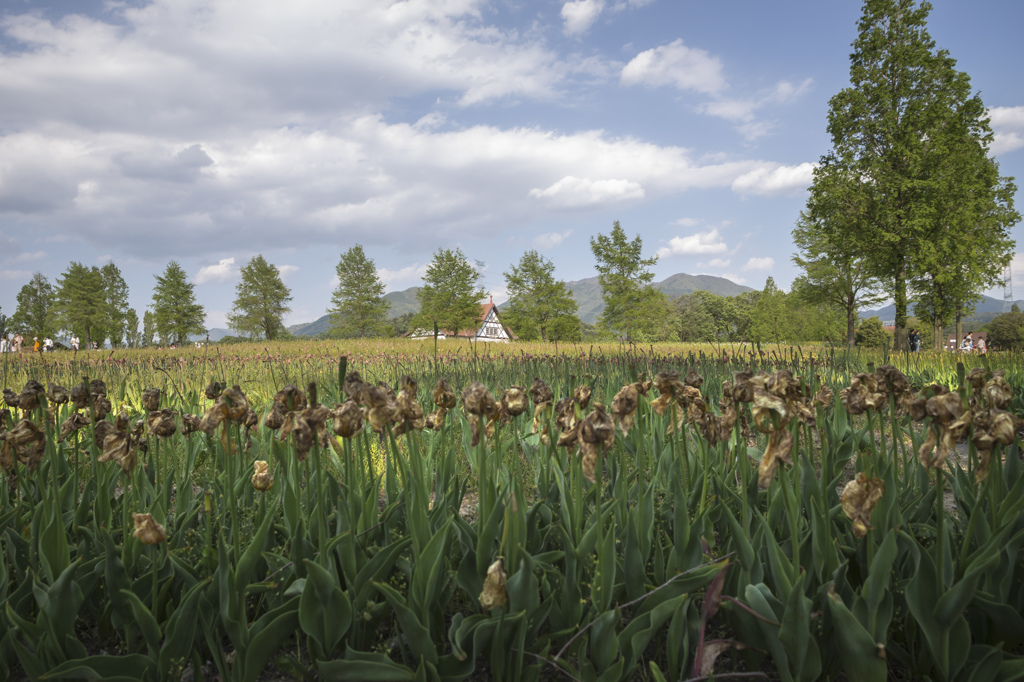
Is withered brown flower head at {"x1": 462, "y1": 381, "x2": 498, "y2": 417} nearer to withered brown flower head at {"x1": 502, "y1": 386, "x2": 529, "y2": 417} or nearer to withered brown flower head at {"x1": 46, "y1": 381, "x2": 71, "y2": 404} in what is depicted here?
withered brown flower head at {"x1": 502, "y1": 386, "x2": 529, "y2": 417}

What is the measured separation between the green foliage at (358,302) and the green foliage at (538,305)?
13.6 metres

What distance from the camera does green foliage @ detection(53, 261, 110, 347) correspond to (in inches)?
1944

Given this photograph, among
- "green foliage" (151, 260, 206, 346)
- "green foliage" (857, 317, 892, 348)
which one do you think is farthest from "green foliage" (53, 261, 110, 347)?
"green foliage" (857, 317, 892, 348)

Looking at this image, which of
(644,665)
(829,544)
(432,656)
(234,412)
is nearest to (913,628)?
(829,544)

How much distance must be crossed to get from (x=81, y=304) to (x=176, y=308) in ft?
26.9

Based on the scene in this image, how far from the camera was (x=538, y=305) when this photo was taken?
46.3 m

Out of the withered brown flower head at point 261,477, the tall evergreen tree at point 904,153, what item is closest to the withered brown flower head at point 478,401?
the withered brown flower head at point 261,477

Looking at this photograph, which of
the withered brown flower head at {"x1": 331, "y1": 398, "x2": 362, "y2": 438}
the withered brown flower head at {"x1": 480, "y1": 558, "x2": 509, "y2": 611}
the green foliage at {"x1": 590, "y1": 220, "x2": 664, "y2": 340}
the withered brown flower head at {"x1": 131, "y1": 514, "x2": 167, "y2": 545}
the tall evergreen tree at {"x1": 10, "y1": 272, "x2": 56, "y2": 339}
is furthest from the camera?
the tall evergreen tree at {"x1": 10, "y1": 272, "x2": 56, "y2": 339}

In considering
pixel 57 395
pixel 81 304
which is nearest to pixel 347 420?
pixel 57 395

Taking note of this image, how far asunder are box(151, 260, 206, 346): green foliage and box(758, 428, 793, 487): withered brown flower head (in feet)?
189

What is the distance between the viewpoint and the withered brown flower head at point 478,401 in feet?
4.66

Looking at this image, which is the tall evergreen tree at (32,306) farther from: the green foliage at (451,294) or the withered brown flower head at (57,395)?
the withered brown flower head at (57,395)

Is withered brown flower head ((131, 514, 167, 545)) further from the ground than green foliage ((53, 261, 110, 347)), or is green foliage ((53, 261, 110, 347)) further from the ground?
green foliage ((53, 261, 110, 347))

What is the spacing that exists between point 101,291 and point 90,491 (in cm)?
6213
